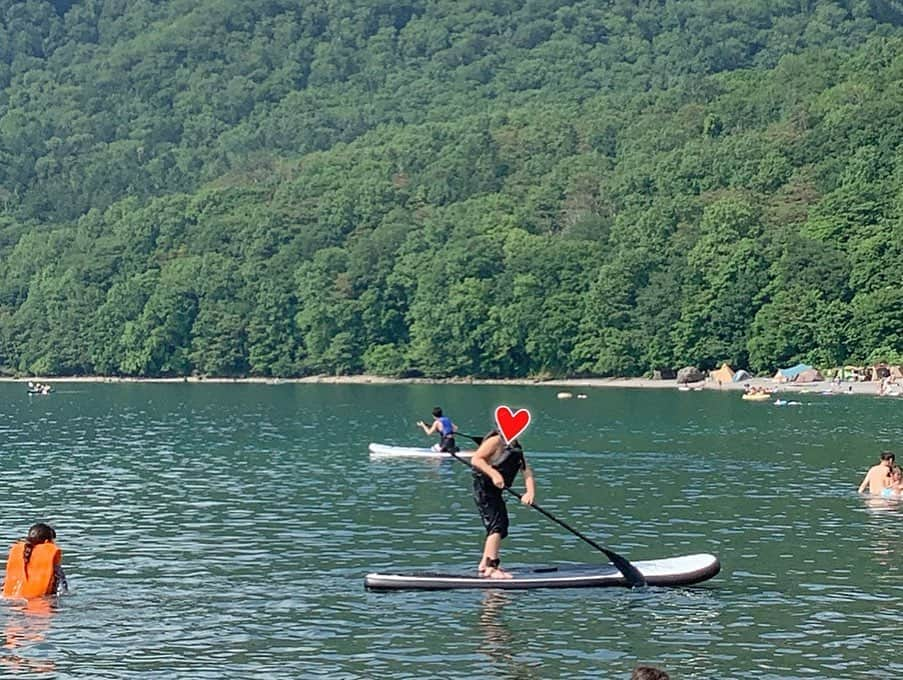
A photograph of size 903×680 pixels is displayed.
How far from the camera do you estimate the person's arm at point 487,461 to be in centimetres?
3459

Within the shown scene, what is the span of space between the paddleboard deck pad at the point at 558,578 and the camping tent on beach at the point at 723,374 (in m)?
139

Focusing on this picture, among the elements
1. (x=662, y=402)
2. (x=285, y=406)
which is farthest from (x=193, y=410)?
(x=662, y=402)

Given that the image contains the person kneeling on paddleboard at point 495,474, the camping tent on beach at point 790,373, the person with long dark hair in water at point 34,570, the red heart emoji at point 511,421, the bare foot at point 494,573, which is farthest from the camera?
the camping tent on beach at point 790,373

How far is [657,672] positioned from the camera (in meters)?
19.2

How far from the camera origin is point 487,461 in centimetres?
3506

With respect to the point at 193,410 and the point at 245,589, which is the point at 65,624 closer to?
the point at 245,589

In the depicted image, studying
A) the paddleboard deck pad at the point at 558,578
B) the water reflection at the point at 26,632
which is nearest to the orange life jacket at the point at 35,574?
the water reflection at the point at 26,632

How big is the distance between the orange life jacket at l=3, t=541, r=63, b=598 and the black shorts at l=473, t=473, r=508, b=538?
8.80 meters

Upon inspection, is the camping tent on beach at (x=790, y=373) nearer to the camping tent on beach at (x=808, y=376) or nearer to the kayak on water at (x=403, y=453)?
the camping tent on beach at (x=808, y=376)

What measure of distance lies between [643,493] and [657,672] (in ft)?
137

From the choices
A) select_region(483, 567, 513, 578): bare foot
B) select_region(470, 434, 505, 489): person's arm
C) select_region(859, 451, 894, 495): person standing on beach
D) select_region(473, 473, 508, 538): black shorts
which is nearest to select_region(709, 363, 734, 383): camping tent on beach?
select_region(859, 451, 894, 495): person standing on beach

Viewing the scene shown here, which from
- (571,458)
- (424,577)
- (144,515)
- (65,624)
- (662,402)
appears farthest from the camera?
(662,402)

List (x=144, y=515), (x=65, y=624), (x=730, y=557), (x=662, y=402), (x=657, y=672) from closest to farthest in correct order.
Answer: (x=657, y=672)
(x=65, y=624)
(x=730, y=557)
(x=144, y=515)
(x=662, y=402)

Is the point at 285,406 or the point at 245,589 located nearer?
the point at 245,589
